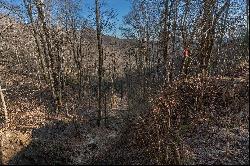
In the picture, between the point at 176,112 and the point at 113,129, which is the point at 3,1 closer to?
the point at 113,129

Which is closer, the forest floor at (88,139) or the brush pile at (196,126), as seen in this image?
the brush pile at (196,126)

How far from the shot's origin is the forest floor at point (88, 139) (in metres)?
13.4

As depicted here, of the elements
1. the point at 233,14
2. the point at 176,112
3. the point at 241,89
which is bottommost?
the point at 176,112

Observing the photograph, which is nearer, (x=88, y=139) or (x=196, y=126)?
(x=196, y=126)

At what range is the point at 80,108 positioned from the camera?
1168 inches

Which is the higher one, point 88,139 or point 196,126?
point 196,126

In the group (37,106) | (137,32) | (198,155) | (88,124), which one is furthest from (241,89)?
(137,32)

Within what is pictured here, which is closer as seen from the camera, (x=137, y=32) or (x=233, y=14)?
(x=233, y=14)

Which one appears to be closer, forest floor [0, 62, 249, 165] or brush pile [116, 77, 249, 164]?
brush pile [116, 77, 249, 164]

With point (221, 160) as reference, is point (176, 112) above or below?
above

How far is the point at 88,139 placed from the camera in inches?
805

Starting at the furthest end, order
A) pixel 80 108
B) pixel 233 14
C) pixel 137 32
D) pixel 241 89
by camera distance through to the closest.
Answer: pixel 137 32
pixel 80 108
pixel 233 14
pixel 241 89

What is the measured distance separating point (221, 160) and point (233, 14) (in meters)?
14.9

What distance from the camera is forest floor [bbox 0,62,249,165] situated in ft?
43.9
